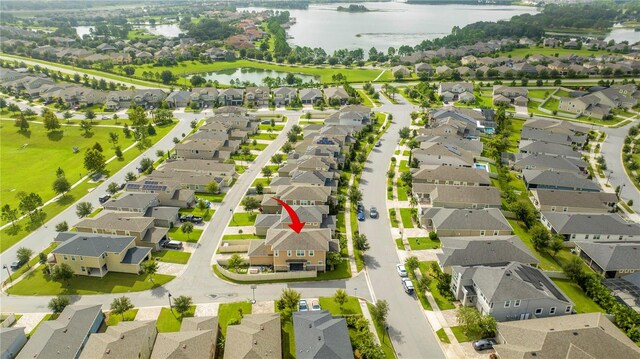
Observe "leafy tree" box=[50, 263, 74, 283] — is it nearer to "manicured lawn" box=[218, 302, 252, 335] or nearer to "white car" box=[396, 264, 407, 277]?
"manicured lawn" box=[218, 302, 252, 335]

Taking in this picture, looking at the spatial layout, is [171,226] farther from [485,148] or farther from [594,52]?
[594,52]

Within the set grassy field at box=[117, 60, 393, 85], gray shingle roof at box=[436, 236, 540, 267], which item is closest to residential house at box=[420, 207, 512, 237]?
gray shingle roof at box=[436, 236, 540, 267]

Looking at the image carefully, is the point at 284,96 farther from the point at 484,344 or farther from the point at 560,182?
the point at 484,344

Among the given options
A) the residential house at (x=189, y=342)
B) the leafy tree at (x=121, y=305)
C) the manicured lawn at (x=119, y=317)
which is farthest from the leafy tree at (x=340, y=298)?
the leafy tree at (x=121, y=305)

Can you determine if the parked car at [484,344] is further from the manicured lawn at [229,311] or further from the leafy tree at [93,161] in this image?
the leafy tree at [93,161]

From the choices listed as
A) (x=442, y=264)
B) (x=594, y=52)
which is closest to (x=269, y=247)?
(x=442, y=264)

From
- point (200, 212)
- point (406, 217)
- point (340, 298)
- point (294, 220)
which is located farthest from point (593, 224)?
point (200, 212)
